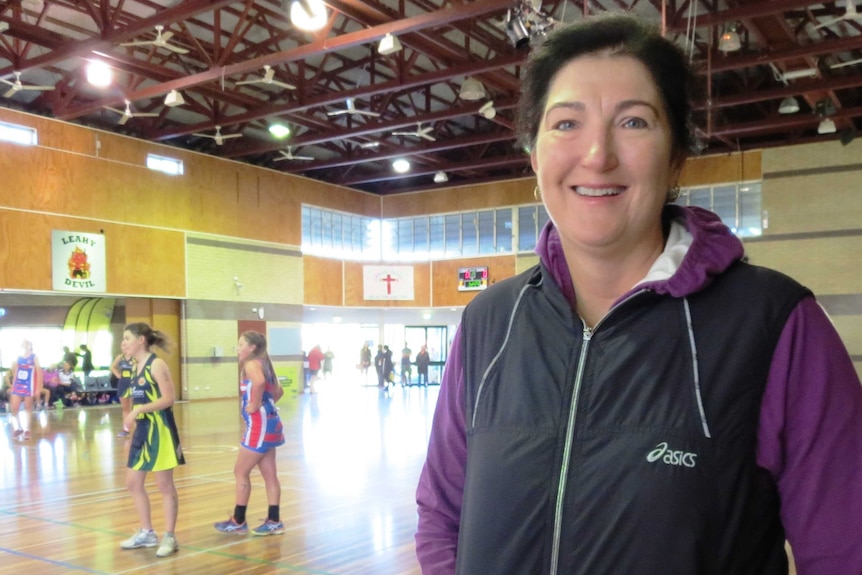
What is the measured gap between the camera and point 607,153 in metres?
1.39

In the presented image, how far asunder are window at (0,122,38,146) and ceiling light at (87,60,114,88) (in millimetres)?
4272

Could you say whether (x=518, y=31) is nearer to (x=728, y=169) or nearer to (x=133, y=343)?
(x=133, y=343)

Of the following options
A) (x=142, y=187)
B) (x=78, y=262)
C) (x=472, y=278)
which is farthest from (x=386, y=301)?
(x=78, y=262)

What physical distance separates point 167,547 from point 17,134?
588 inches

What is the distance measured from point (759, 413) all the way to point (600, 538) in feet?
1.09

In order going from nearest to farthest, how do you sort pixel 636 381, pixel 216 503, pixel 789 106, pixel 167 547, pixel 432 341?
pixel 636 381 → pixel 167 547 → pixel 216 503 → pixel 789 106 → pixel 432 341

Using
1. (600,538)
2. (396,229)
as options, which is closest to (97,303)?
(396,229)

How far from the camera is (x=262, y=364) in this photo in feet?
22.9

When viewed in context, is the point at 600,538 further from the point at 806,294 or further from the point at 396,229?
the point at 396,229

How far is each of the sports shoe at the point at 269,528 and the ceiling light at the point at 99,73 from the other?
34.9 feet

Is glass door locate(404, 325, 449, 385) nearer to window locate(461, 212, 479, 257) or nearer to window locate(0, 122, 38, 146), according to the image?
window locate(461, 212, 479, 257)

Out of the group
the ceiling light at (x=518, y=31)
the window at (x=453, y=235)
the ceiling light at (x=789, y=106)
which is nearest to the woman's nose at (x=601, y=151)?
the ceiling light at (x=518, y=31)

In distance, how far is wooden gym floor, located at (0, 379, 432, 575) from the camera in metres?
5.95

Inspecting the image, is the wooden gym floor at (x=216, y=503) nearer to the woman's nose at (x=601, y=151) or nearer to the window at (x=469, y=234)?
the woman's nose at (x=601, y=151)
